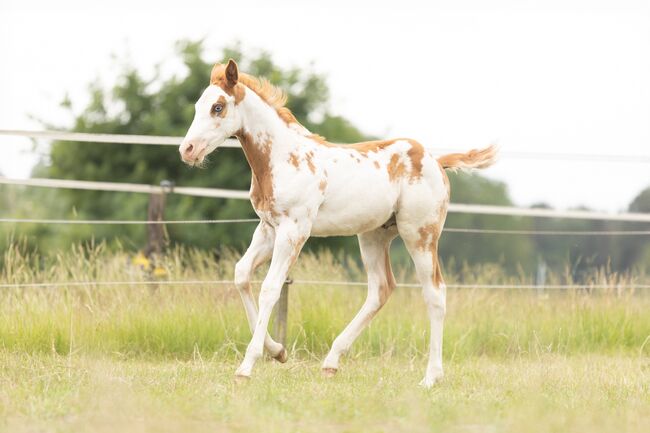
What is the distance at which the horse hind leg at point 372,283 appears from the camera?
6832mm

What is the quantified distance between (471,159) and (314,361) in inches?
75.9

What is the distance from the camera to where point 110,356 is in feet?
24.4

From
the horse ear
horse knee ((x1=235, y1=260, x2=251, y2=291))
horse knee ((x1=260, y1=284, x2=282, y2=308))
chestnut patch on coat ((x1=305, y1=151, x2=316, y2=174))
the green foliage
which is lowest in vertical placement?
the green foliage

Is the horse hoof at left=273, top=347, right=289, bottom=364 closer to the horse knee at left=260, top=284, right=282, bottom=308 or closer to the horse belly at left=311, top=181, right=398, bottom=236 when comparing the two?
the horse knee at left=260, top=284, right=282, bottom=308

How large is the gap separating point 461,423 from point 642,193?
18.0 metres

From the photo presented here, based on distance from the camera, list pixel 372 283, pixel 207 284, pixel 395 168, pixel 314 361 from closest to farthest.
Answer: pixel 395 168 < pixel 372 283 < pixel 314 361 < pixel 207 284

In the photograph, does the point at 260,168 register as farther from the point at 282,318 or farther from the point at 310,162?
the point at 282,318

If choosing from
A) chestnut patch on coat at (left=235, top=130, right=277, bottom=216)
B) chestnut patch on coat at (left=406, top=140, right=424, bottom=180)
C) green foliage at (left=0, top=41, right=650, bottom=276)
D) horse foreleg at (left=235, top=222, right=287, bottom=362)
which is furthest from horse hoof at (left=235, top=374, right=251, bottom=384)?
green foliage at (left=0, top=41, right=650, bottom=276)

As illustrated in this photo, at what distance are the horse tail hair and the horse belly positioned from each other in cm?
78

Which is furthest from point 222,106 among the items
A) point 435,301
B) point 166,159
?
point 166,159

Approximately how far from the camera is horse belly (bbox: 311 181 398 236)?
21.3 ft

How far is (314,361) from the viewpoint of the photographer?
7734 mm

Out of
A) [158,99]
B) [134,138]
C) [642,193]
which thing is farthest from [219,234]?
[642,193]

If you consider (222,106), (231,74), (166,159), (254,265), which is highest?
(231,74)
